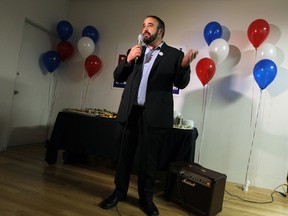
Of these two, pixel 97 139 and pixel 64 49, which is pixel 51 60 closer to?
pixel 64 49

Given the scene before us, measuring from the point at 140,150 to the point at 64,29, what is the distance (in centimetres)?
271

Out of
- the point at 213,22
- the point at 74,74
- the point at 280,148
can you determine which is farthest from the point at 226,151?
the point at 74,74

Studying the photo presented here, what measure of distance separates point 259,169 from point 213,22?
1986 mm

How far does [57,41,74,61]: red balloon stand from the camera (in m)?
3.77

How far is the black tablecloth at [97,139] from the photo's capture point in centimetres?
249

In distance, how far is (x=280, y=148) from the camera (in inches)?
116

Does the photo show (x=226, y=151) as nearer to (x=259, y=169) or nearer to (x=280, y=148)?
(x=259, y=169)

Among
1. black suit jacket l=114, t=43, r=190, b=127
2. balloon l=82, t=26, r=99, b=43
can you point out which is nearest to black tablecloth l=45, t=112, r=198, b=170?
black suit jacket l=114, t=43, r=190, b=127

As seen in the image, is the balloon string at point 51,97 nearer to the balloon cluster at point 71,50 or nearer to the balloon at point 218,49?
the balloon cluster at point 71,50

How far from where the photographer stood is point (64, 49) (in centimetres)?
377

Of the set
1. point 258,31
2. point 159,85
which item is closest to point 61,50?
point 159,85

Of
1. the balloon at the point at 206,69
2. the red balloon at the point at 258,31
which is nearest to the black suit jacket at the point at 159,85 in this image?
the balloon at the point at 206,69

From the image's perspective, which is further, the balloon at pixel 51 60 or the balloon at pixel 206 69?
the balloon at pixel 51 60

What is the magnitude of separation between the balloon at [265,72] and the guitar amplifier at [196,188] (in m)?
1.34
